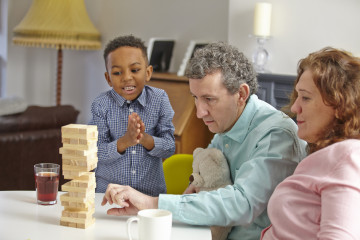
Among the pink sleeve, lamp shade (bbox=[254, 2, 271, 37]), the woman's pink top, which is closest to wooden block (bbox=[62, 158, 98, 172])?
the woman's pink top

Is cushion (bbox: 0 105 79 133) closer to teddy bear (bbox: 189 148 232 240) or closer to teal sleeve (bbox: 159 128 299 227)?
teddy bear (bbox: 189 148 232 240)

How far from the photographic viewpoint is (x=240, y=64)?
1756 mm

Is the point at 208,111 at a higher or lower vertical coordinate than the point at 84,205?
higher

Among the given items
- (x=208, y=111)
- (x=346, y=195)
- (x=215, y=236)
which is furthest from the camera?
(x=208, y=111)

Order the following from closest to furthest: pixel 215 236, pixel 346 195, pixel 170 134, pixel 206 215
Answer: pixel 346 195 < pixel 206 215 < pixel 215 236 < pixel 170 134

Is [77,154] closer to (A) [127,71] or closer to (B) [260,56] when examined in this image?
(A) [127,71]

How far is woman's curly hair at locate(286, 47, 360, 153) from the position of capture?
1.41 meters

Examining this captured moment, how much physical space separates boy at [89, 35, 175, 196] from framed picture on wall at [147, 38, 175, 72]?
239 centimetres

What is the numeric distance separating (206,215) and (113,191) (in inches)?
10.7

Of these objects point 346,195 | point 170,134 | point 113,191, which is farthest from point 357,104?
point 170,134

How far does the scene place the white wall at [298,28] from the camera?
342cm

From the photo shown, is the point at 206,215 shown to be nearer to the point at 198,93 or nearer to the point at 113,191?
the point at 113,191

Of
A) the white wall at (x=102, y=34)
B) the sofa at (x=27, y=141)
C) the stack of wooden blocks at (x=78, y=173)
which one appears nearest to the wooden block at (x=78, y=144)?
the stack of wooden blocks at (x=78, y=173)

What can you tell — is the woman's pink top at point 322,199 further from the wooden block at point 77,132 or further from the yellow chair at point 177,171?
the yellow chair at point 177,171
